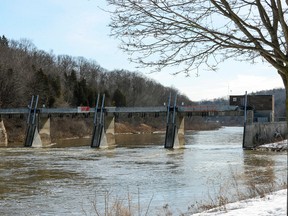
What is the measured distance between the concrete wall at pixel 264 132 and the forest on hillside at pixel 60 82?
46.3 metres

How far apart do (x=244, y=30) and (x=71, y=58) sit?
144 m

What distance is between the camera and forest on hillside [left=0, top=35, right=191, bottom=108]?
8262cm

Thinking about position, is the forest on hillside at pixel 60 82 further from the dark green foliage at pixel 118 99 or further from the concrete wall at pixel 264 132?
the concrete wall at pixel 264 132

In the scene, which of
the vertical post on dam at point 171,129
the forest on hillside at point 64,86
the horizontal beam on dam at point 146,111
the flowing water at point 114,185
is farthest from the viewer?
the forest on hillside at point 64,86

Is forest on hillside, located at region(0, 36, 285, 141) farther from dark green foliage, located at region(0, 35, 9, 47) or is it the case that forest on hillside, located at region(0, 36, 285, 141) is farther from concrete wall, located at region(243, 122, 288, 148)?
concrete wall, located at region(243, 122, 288, 148)

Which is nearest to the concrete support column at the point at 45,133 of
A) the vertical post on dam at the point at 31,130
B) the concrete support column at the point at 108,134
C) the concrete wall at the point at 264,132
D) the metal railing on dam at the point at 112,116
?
the metal railing on dam at the point at 112,116

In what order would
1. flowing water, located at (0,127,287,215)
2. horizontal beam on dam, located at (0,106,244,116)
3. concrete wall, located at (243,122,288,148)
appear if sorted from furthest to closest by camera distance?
horizontal beam on dam, located at (0,106,244,116) < concrete wall, located at (243,122,288,148) < flowing water, located at (0,127,287,215)

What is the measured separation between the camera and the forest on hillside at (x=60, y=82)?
8262cm

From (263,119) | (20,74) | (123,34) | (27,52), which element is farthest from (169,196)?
(27,52)

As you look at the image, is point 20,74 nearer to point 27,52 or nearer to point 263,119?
point 27,52

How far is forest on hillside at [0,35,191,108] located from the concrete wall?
152 feet

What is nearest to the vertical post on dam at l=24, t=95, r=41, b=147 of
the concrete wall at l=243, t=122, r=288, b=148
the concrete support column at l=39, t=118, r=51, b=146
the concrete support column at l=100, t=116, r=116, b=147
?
the concrete support column at l=39, t=118, r=51, b=146

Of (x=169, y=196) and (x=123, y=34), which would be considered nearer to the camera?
(x=123, y=34)

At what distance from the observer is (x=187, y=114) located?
61031mm
